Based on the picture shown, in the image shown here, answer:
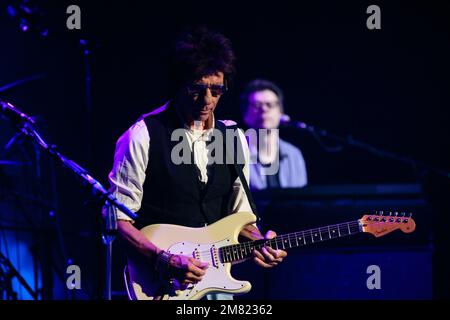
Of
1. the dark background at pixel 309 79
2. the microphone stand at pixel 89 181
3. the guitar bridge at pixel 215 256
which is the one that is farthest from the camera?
the dark background at pixel 309 79

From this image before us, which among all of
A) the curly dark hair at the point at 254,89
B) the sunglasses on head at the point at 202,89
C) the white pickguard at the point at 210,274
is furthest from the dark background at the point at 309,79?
the white pickguard at the point at 210,274

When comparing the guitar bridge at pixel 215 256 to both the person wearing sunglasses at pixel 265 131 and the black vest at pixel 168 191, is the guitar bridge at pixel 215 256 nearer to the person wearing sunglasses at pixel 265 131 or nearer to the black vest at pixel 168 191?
the black vest at pixel 168 191

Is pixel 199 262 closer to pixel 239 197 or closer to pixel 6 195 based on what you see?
pixel 239 197

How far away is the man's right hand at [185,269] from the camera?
3.13 metres

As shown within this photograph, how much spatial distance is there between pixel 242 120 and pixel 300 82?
2.53ft

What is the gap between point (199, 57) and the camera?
3.39 metres

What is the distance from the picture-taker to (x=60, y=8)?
16.0 feet

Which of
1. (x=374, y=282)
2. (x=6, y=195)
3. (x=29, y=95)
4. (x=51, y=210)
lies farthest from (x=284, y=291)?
(x=29, y=95)

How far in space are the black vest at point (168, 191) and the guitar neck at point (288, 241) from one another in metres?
0.21

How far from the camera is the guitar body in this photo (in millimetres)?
3188

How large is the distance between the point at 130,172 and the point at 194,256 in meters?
0.56

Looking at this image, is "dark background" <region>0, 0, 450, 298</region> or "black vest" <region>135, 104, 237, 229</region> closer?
"black vest" <region>135, 104, 237, 229</region>

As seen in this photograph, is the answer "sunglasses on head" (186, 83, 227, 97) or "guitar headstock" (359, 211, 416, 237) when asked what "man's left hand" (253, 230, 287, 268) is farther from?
"sunglasses on head" (186, 83, 227, 97)
